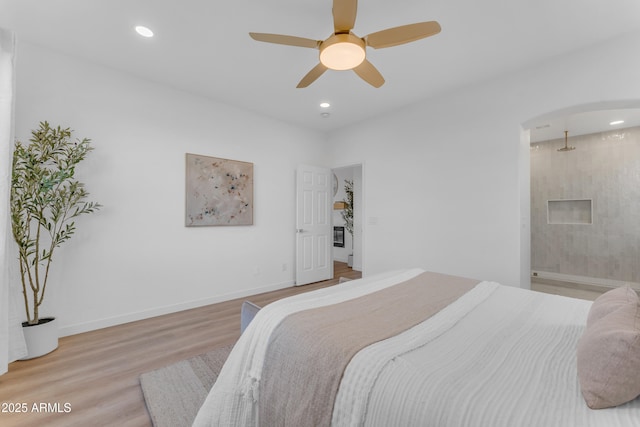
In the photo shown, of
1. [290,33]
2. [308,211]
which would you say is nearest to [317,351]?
[290,33]

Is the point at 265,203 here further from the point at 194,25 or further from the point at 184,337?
the point at 194,25

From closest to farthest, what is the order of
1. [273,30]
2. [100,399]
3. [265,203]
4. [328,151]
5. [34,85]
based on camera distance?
[100,399] → [273,30] → [34,85] → [265,203] → [328,151]

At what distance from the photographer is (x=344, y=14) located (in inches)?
64.2

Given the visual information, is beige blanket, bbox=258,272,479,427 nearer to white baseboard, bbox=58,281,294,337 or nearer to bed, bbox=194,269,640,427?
bed, bbox=194,269,640,427

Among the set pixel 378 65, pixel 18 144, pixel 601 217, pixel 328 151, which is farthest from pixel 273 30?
pixel 601 217

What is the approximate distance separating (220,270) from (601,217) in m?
6.37

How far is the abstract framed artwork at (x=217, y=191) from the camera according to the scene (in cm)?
344

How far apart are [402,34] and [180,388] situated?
284 cm

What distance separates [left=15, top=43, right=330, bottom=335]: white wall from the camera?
261 centimetres

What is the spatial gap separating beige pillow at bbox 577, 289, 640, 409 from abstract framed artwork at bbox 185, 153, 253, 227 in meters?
3.63

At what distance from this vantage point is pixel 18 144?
218cm

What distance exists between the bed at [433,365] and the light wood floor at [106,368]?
977 millimetres

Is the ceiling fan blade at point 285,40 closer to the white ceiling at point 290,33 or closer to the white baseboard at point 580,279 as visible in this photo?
the white ceiling at point 290,33

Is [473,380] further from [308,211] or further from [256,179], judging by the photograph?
[308,211]
